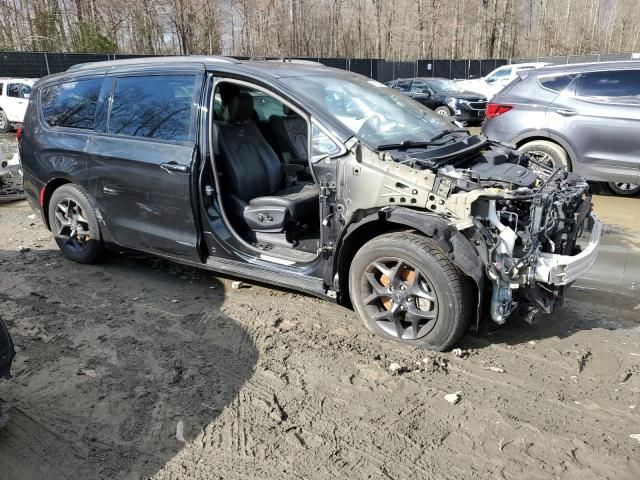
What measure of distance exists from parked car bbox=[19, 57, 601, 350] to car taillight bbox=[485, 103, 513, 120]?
3.53 m

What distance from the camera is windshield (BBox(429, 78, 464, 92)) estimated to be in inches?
739

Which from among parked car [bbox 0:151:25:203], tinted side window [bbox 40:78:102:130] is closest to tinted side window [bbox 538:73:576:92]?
tinted side window [bbox 40:78:102:130]

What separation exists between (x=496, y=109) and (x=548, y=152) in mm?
1025

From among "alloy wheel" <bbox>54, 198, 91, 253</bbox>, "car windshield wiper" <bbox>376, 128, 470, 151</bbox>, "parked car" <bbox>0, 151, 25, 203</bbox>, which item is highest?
"car windshield wiper" <bbox>376, 128, 470, 151</bbox>

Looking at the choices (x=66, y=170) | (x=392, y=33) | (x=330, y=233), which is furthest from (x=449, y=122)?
(x=392, y=33)

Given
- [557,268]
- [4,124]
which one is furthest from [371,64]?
[557,268]

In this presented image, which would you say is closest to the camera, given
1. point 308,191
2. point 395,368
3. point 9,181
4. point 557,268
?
point 557,268

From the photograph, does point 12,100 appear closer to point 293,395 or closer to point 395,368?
point 293,395

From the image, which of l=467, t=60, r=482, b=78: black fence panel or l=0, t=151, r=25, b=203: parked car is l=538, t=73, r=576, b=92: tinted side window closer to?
l=0, t=151, r=25, b=203: parked car

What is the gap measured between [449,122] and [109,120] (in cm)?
295

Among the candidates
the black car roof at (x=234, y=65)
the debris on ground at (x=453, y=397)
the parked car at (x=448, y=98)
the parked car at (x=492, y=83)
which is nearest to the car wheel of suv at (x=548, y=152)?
the black car roof at (x=234, y=65)

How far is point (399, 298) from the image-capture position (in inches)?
141

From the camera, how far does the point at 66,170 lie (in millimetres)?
5008

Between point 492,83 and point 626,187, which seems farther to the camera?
point 492,83
